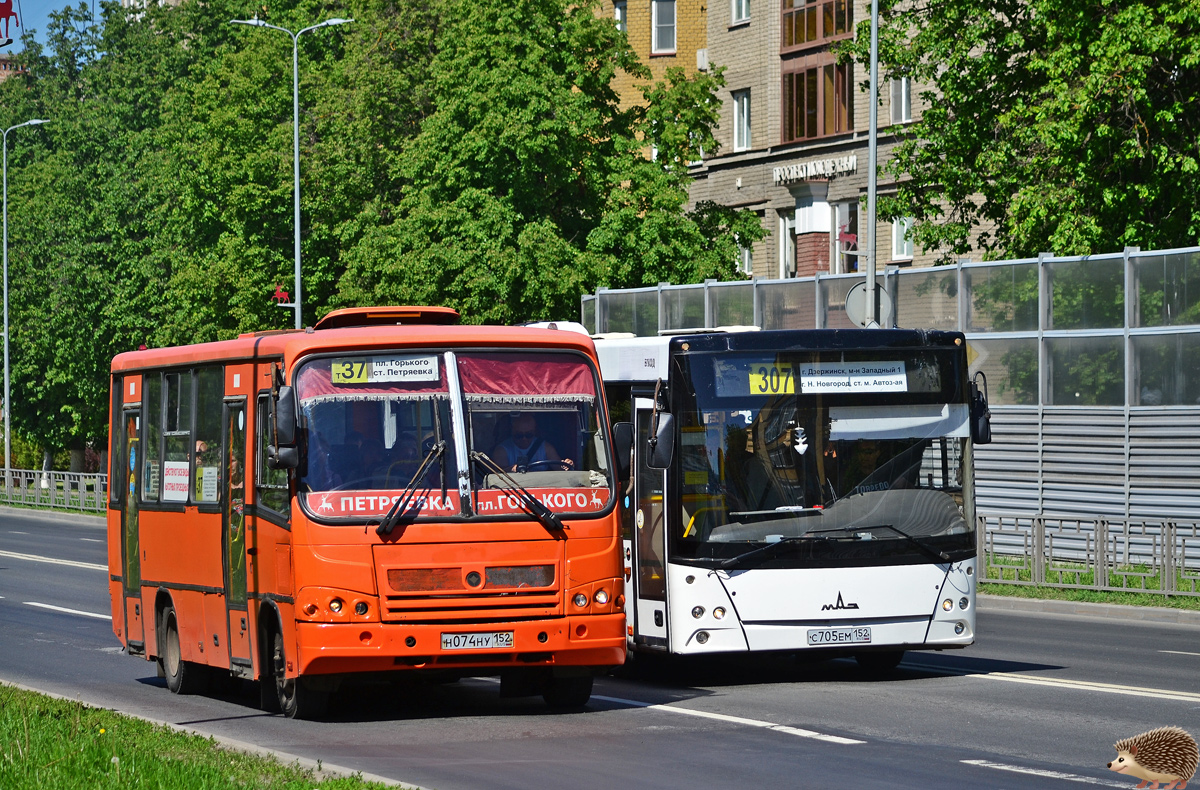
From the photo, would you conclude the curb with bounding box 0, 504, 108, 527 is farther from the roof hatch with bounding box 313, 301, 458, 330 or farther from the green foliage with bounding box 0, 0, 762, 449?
the roof hatch with bounding box 313, 301, 458, 330

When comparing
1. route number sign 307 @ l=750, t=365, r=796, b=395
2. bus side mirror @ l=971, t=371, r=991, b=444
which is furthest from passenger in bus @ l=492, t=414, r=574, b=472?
bus side mirror @ l=971, t=371, r=991, b=444

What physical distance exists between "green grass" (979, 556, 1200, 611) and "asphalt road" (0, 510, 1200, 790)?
327cm

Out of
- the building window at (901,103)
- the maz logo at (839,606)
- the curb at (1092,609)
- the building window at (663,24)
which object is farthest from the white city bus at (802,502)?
the building window at (663,24)

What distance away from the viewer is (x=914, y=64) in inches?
1344

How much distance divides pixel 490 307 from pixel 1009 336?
16.7 meters

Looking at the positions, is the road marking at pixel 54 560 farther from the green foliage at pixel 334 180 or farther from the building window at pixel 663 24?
the building window at pixel 663 24

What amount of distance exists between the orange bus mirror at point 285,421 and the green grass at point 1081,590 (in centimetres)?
1321

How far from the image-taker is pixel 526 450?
1248 cm

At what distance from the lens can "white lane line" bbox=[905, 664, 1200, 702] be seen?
13.3 m

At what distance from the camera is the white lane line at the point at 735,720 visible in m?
11.3

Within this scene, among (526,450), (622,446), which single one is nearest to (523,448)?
(526,450)

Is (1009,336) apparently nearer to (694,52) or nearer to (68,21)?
(694,52)

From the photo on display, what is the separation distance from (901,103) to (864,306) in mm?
21253

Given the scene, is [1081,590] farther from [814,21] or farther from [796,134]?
[814,21]
